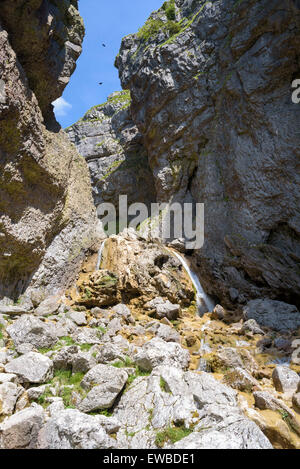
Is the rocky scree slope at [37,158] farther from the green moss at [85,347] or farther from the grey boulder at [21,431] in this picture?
the grey boulder at [21,431]

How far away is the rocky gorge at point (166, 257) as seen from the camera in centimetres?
538

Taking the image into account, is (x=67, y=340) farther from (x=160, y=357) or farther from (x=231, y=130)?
(x=231, y=130)

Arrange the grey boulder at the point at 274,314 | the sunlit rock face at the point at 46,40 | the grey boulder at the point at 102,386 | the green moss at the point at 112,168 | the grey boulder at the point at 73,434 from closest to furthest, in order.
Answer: the grey boulder at the point at 73,434, the grey boulder at the point at 102,386, the sunlit rock face at the point at 46,40, the grey boulder at the point at 274,314, the green moss at the point at 112,168

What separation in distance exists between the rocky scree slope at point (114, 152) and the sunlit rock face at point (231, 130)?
303 inches

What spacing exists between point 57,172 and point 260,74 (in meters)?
15.0

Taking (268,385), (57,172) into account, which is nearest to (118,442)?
(268,385)

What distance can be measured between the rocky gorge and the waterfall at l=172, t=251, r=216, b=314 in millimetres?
176

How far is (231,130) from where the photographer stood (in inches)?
822

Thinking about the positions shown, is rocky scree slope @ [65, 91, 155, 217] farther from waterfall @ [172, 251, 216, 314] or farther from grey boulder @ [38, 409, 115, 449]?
grey boulder @ [38, 409, 115, 449]

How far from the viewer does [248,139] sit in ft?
63.5

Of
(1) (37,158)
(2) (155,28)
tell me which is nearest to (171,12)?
(2) (155,28)

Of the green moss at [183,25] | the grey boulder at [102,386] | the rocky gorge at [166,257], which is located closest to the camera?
the rocky gorge at [166,257]

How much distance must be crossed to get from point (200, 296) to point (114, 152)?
2859 cm

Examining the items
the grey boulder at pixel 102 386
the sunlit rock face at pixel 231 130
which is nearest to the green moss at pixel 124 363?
the grey boulder at pixel 102 386
